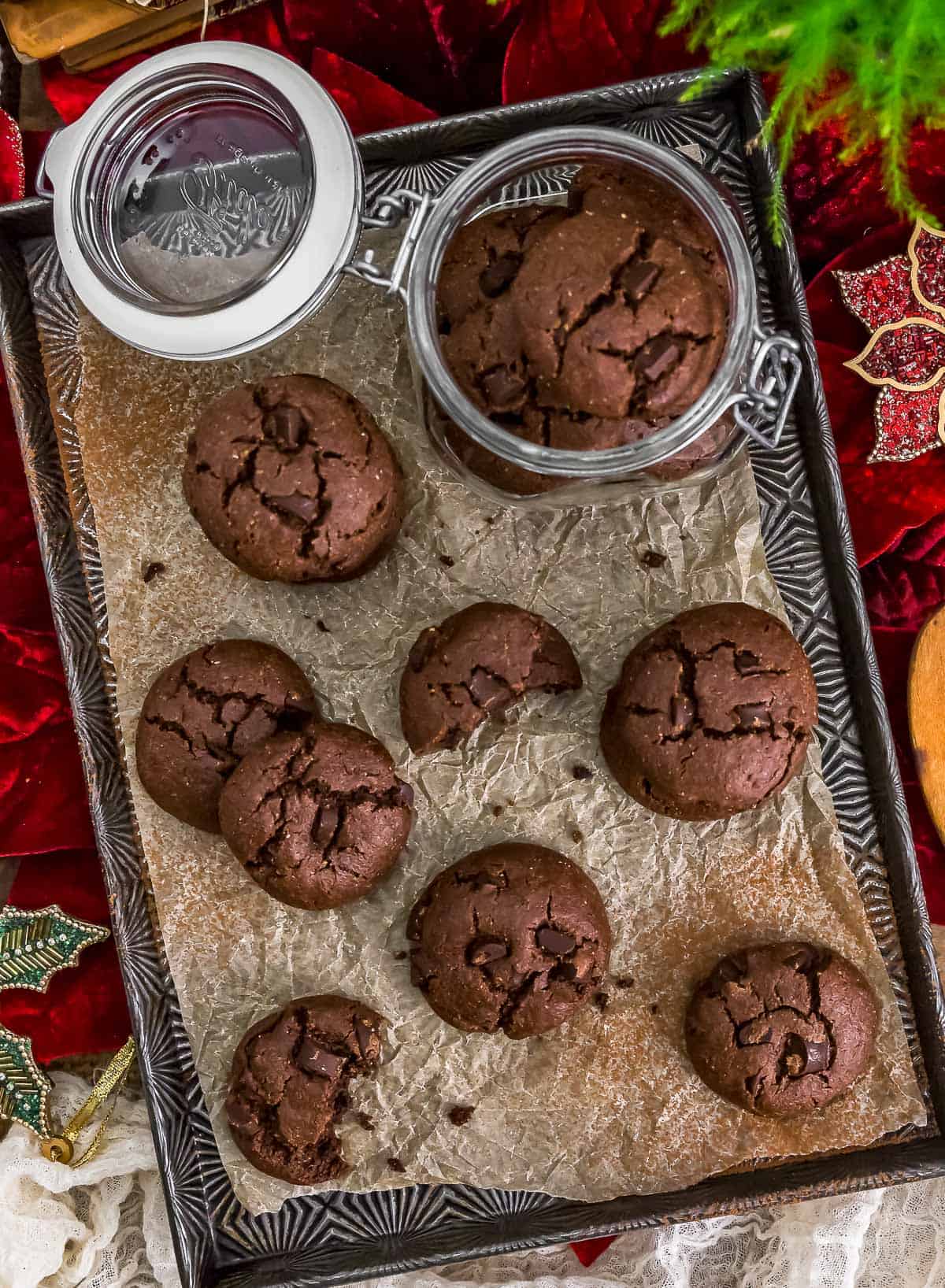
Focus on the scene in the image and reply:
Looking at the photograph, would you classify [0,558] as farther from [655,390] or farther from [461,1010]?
[655,390]

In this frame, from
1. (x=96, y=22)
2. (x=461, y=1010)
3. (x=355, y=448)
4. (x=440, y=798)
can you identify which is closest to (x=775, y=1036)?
(x=461, y=1010)

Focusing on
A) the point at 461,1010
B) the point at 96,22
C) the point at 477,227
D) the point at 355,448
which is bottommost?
the point at 461,1010

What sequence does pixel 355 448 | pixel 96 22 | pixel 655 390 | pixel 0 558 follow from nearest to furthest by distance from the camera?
1. pixel 655 390
2. pixel 355 448
3. pixel 96 22
4. pixel 0 558

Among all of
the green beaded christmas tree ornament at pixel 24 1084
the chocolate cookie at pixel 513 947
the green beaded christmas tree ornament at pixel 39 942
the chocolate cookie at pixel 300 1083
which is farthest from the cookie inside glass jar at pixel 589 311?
the green beaded christmas tree ornament at pixel 24 1084

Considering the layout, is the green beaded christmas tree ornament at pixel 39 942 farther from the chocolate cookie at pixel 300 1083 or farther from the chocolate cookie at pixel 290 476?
the chocolate cookie at pixel 290 476

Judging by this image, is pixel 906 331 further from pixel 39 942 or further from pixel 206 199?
pixel 39 942

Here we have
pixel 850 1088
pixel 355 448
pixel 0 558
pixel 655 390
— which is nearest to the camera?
pixel 655 390

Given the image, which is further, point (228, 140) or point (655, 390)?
point (228, 140)

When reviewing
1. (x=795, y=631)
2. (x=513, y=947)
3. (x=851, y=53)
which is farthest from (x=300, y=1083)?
(x=851, y=53)
